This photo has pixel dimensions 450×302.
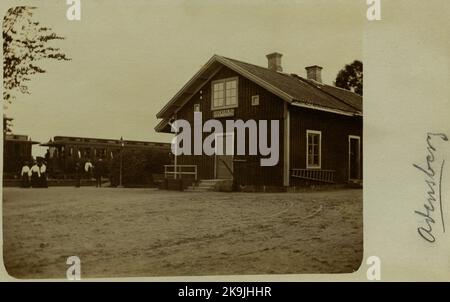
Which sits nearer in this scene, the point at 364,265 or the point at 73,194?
the point at 364,265

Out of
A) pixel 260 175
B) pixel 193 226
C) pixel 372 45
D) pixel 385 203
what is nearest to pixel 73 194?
pixel 193 226

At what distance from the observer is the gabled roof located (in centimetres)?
280

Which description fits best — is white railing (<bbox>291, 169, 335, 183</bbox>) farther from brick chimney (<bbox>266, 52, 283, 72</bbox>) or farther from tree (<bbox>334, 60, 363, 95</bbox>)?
brick chimney (<bbox>266, 52, 283, 72</bbox>)

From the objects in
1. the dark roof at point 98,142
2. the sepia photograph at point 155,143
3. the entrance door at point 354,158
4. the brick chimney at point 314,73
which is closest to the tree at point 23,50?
the sepia photograph at point 155,143

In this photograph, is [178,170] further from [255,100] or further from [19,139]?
[19,139]

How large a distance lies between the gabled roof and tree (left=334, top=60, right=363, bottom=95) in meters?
0.05

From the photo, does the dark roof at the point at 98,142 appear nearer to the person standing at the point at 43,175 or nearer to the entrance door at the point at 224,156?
the person standing at the point at 43,175

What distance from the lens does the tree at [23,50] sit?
2580 millimetres

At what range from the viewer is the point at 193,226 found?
8.52 feet

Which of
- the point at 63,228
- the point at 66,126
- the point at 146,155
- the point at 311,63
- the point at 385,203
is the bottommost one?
the point at 63,228

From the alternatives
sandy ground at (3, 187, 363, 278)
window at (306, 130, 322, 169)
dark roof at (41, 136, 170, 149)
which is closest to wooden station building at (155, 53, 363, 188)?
window at (306, 130, 322, 169)

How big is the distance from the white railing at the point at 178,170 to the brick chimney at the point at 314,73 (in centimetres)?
109
